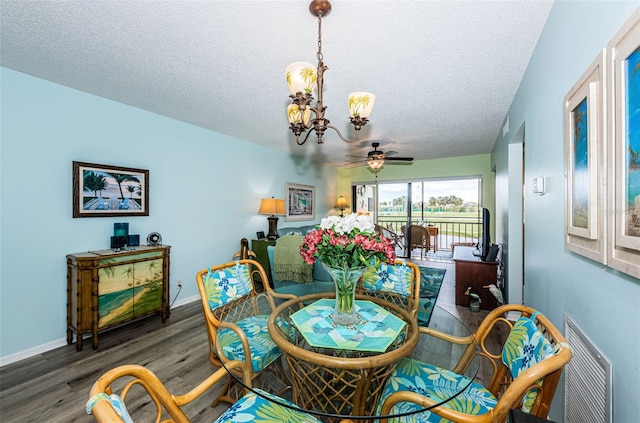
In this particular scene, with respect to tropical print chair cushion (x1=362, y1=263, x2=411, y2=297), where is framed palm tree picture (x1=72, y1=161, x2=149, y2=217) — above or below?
above

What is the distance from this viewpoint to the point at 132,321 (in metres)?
2.77

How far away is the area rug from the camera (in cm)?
180

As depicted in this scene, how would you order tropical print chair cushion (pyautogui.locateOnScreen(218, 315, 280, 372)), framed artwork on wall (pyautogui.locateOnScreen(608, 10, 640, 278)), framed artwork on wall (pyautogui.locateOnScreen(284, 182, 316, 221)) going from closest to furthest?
1. framed artwork on wall (pyautogui.locateOnScreen(608, 10, 640, 278))
2. tropical print chair cushion (pyautogui.locateOnScreen(218, 315, 280, 372))
3. framed artwork on wall (pyautogui.locateOnScreen(284, 182, 316, 221))

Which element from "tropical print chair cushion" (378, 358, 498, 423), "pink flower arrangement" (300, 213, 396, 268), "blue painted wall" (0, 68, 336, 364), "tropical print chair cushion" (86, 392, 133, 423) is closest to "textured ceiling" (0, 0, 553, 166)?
"blue painted wall" (0, 68, 336, 364)

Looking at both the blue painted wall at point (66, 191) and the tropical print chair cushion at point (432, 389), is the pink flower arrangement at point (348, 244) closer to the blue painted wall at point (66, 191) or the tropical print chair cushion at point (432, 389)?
the tropical print chair cushion at point (432, 389)

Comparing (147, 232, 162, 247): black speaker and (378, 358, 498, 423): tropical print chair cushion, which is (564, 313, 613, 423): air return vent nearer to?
(378, 358, 498, 423): tropical print chair cushion

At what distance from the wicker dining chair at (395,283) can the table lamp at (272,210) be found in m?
2.78

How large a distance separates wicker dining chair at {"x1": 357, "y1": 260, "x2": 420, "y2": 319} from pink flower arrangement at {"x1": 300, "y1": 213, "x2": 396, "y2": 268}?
64 centimetres

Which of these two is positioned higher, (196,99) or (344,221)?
(196,99)

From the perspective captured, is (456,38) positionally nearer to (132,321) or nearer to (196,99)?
(196,99)

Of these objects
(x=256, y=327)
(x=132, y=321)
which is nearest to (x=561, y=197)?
(x=256, y=327)

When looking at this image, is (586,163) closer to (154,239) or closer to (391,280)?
→ (391,280)

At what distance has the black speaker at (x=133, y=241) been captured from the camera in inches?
115

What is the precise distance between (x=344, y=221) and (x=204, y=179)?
3089mm
